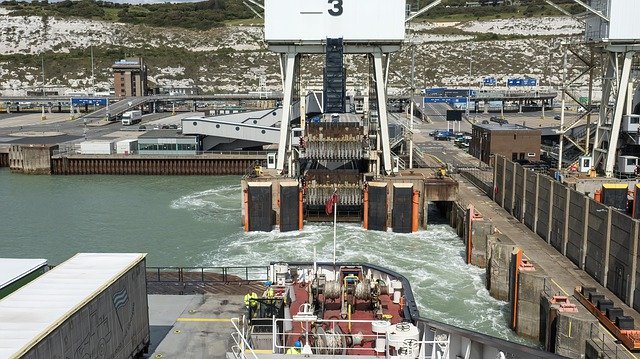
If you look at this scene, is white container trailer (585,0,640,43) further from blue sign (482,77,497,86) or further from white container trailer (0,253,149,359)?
blue sign (482,77,497,86)

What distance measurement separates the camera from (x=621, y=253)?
2692 centimetres

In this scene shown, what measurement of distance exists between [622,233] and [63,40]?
19681cm

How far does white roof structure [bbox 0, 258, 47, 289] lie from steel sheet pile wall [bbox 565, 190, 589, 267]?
2424cm

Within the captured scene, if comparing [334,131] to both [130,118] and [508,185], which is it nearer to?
[508,185]

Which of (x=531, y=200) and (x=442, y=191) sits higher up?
(x=531, y=200)

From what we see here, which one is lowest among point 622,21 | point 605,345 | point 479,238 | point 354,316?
point 479,238

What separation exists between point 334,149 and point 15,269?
99.4 ft

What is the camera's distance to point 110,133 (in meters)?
96.1

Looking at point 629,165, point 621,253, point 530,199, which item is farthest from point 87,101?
point 621,253

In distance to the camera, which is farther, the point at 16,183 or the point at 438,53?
the point at 438,53

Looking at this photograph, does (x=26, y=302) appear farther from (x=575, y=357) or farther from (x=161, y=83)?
(x=161, y=83)

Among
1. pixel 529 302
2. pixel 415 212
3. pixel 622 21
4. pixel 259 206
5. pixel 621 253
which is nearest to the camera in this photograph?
pixel 529 302

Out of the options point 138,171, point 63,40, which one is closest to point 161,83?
point 63,40

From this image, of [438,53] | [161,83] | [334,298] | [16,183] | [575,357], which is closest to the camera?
[334,298]
